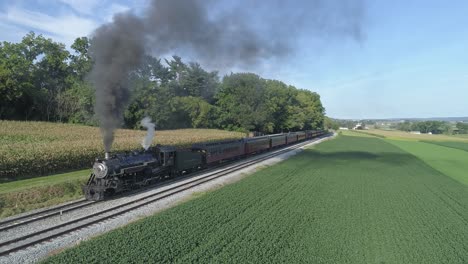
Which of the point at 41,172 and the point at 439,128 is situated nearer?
the point at 41,172

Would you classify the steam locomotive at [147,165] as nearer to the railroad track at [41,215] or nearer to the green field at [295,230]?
the railroad track at [41,215]

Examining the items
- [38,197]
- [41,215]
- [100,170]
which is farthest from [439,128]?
[41,215]

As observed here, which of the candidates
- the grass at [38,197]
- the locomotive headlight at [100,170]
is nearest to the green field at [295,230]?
the locomotive headlight at [100,170]

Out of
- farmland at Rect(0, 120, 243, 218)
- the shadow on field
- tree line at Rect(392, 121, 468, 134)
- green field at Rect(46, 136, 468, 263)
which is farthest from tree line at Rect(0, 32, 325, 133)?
tree line at Rect(392, 121, 468, 134)

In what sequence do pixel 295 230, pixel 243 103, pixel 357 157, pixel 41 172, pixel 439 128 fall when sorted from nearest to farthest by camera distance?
1. pixel 295 230
2. pixel 41 172
3. pixel 357 157
4. pixel 243 103
5. pixel 439 128

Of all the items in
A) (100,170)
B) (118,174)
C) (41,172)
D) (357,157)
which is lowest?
(357,157)

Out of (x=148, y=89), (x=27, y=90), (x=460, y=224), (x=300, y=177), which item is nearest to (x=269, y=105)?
(x=148, y=89)

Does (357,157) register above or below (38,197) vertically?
below

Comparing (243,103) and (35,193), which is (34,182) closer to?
(35,193)

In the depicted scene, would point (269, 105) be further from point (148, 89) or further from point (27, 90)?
point (27, 90)
